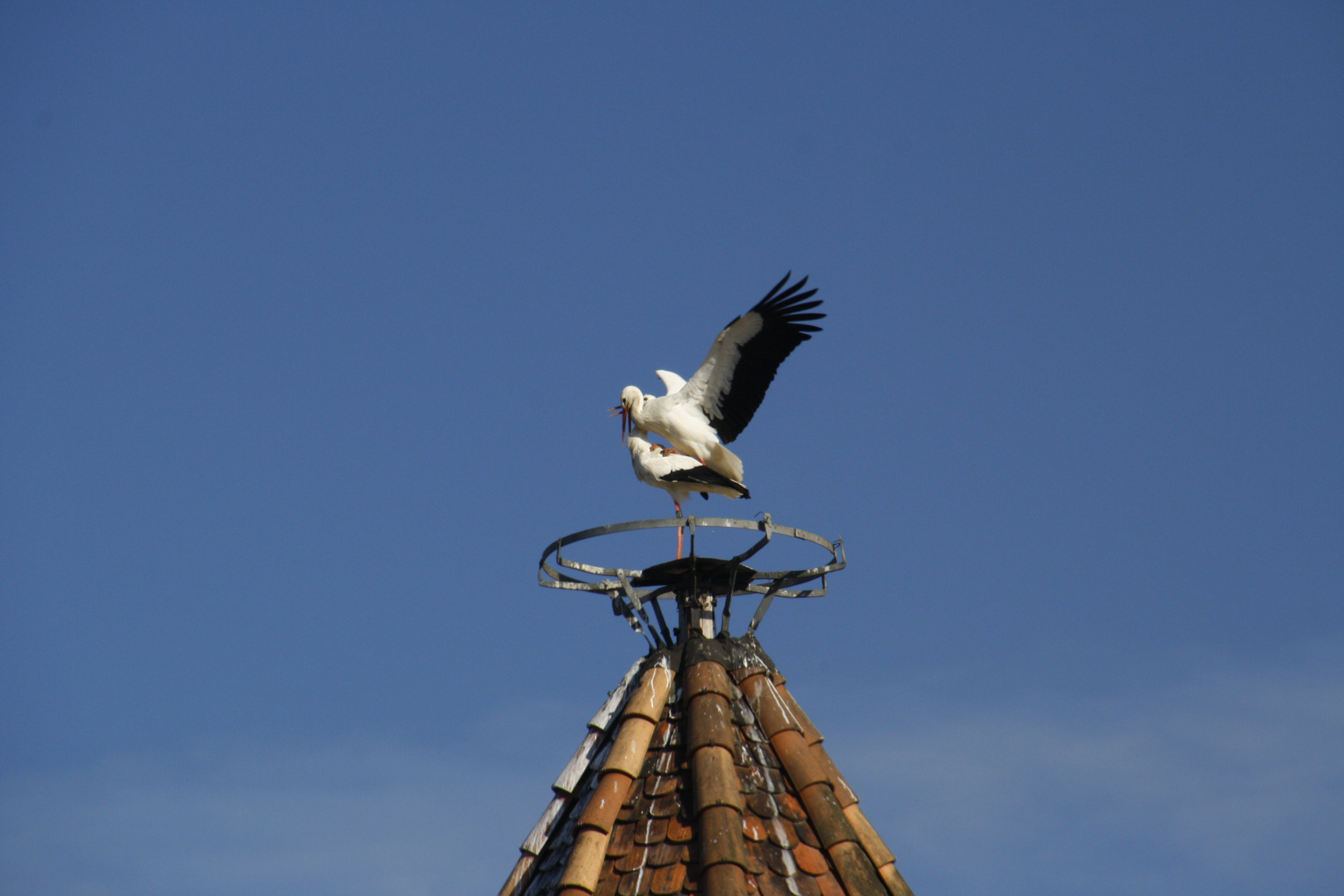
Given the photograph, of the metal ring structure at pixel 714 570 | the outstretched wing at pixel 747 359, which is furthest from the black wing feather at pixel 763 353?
the metal ring structure at pixel 714 570

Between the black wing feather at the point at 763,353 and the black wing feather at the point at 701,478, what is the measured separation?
1.01 meters

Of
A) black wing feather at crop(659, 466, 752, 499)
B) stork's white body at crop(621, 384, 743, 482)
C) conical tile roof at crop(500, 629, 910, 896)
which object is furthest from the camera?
stork's white body at crop(621, 384, 743, 482)

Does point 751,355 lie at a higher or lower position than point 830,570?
higher

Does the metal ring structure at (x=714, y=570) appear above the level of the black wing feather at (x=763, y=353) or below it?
below

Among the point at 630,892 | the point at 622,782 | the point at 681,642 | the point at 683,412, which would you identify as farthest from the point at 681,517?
the point at 683,412

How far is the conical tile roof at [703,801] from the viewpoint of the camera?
492 centimetres

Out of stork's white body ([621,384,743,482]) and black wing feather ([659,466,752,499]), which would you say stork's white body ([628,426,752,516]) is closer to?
black wing feather ([659,466,752,499])

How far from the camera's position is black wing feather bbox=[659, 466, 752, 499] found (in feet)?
27.6

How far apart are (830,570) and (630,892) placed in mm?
1978

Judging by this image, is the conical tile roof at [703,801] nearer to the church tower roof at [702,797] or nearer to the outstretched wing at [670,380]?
the church tower roof at [702,797]

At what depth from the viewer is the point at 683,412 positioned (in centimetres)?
940

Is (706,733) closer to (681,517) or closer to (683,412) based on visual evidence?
(681,517)

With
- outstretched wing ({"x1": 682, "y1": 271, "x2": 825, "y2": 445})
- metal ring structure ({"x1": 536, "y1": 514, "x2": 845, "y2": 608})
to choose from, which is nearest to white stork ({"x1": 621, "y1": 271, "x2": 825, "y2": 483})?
outstretched wing ({"x1": 682, "y1": 271, "x2": 825, "y2": 445})

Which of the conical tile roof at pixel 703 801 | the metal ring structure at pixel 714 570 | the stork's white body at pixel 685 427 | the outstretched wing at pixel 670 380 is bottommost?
the conical tile roof at pixel 703 801
